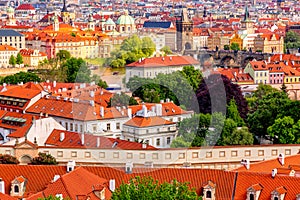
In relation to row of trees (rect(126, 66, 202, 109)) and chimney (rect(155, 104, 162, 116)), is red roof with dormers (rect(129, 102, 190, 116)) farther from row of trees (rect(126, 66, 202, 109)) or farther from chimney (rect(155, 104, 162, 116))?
row of trees (rect(126, 66, 202, 109))

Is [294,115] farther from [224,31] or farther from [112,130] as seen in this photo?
[224,31]

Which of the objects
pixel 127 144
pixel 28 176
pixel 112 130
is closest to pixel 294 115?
pixel 112 130

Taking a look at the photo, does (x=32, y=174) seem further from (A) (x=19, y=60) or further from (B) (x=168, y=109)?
(A) (x=19, y=60)

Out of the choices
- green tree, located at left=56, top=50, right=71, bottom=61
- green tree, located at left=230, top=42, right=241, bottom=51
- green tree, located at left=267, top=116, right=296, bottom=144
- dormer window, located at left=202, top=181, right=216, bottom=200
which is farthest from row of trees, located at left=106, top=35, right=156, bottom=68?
green tree, located at left=230, top=42, right=241, bottom=51

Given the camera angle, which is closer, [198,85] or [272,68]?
[198,85]

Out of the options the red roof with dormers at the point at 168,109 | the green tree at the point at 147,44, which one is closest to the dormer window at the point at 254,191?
the green tree at the point at 147,44

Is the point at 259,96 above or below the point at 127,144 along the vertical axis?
below
